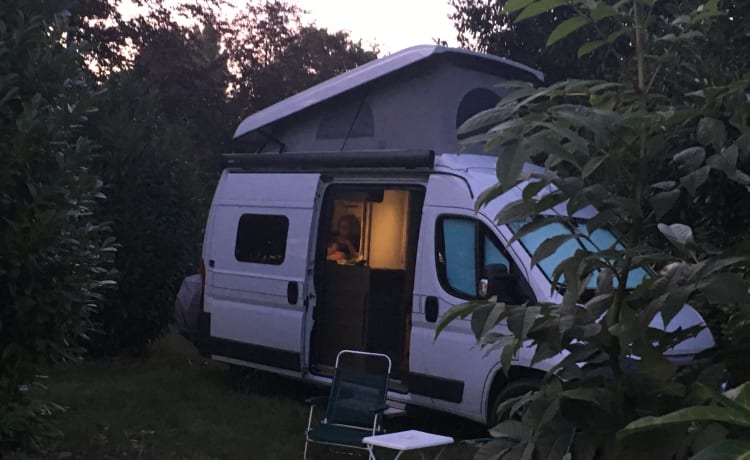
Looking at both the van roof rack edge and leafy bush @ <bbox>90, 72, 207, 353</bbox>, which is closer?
the van roof rack edge

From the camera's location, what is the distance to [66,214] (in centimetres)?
548

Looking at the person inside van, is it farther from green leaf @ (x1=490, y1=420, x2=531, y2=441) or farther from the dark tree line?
green leaf @ (x1=490, y1=420, x2=531, y2=441)

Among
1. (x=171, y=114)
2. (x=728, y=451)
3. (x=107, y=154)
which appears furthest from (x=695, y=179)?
(x=171, y=114)

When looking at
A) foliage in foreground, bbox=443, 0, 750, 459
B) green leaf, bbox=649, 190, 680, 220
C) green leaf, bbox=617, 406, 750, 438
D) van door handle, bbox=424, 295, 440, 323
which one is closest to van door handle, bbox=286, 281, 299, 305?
van door handle, bbox=424, 295, 440, 323

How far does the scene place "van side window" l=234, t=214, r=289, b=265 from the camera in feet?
29.1

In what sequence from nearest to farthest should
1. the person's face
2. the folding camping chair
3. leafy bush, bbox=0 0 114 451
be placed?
1. leafy bush, bbox=0 0 114 451
2. the folding camping chair
3. the person's face

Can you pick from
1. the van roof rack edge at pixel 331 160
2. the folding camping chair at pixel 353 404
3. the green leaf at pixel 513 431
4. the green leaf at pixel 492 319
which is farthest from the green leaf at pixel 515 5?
the van roof rack edge at pixel 331 160

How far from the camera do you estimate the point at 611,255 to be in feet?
6.80

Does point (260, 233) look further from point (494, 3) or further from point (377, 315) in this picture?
point (494, 3)

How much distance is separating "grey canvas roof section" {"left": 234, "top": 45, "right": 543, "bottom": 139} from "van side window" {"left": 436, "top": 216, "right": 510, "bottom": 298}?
1.68 meters

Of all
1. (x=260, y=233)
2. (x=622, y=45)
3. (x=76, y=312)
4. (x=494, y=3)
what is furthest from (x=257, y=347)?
(x=494, y=3)

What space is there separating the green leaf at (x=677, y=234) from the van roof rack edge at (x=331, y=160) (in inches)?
212

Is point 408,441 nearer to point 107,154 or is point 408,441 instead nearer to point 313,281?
point 313,281

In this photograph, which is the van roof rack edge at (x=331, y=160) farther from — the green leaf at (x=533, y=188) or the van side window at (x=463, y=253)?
the green leaf at (x=533, y=188)
